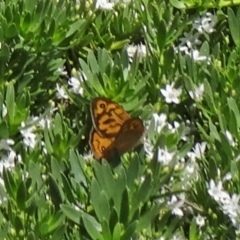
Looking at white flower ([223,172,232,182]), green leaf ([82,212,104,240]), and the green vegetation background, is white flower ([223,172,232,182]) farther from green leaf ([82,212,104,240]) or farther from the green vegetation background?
green leaf ([82,212,104,240])

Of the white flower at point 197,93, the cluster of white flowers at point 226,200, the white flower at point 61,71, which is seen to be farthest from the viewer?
the white flower at point 61,71

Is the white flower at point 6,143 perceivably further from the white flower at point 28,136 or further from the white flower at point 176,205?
the white flower at point 176,205

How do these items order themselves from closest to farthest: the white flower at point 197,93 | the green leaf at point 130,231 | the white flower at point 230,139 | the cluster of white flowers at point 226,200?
the green leaf at point 130,231, the cluster of white flowers at point 226,200, the white flower at point 230,139, the white flower at point 197,93

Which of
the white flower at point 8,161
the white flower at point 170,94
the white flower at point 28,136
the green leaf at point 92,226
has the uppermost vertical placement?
the white flower at point 28,136

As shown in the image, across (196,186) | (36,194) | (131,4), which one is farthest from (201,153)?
(131,4)

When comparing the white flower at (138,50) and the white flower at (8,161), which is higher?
the white flower at (138,50)

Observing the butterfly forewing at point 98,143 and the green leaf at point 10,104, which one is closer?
the butterfly forewing at point 98,143

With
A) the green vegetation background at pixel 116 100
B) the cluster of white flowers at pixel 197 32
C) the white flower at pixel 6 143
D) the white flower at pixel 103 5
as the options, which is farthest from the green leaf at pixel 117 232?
the white flower at pixel 103 5
